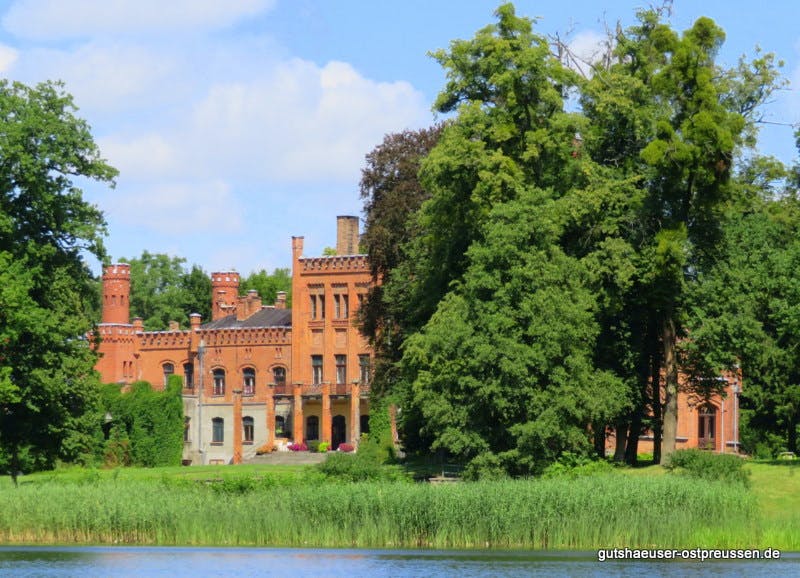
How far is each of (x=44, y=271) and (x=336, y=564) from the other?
63.7 feet

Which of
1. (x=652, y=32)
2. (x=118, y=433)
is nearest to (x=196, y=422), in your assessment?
(x=118, y=433)

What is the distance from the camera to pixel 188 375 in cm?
6981

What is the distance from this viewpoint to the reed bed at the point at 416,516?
96.6ft

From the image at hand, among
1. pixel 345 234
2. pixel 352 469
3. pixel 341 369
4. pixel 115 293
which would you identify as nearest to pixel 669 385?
pixel 352 469

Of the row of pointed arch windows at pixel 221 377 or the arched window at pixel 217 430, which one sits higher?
the row of pointed arch windows at pixel 221 377

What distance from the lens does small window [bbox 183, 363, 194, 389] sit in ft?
228

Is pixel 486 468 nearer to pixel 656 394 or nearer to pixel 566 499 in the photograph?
pixel 566 499

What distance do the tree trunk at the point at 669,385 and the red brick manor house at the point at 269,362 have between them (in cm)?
2381

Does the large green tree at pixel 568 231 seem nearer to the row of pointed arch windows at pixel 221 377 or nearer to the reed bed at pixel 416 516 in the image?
the reed bed at pixel 416 516

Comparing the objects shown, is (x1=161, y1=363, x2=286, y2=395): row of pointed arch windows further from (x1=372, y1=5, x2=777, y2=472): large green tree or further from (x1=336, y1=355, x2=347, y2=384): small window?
(x1=372, y1=5, x2=777, y2=472): large green tree

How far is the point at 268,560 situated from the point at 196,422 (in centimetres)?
3989

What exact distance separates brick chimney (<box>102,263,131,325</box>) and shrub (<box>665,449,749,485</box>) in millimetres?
39396

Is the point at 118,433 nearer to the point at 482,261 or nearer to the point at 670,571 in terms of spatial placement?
the point at 482,261

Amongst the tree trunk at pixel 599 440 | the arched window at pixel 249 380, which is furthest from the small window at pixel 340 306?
the tree trunk at pixel 599 440
